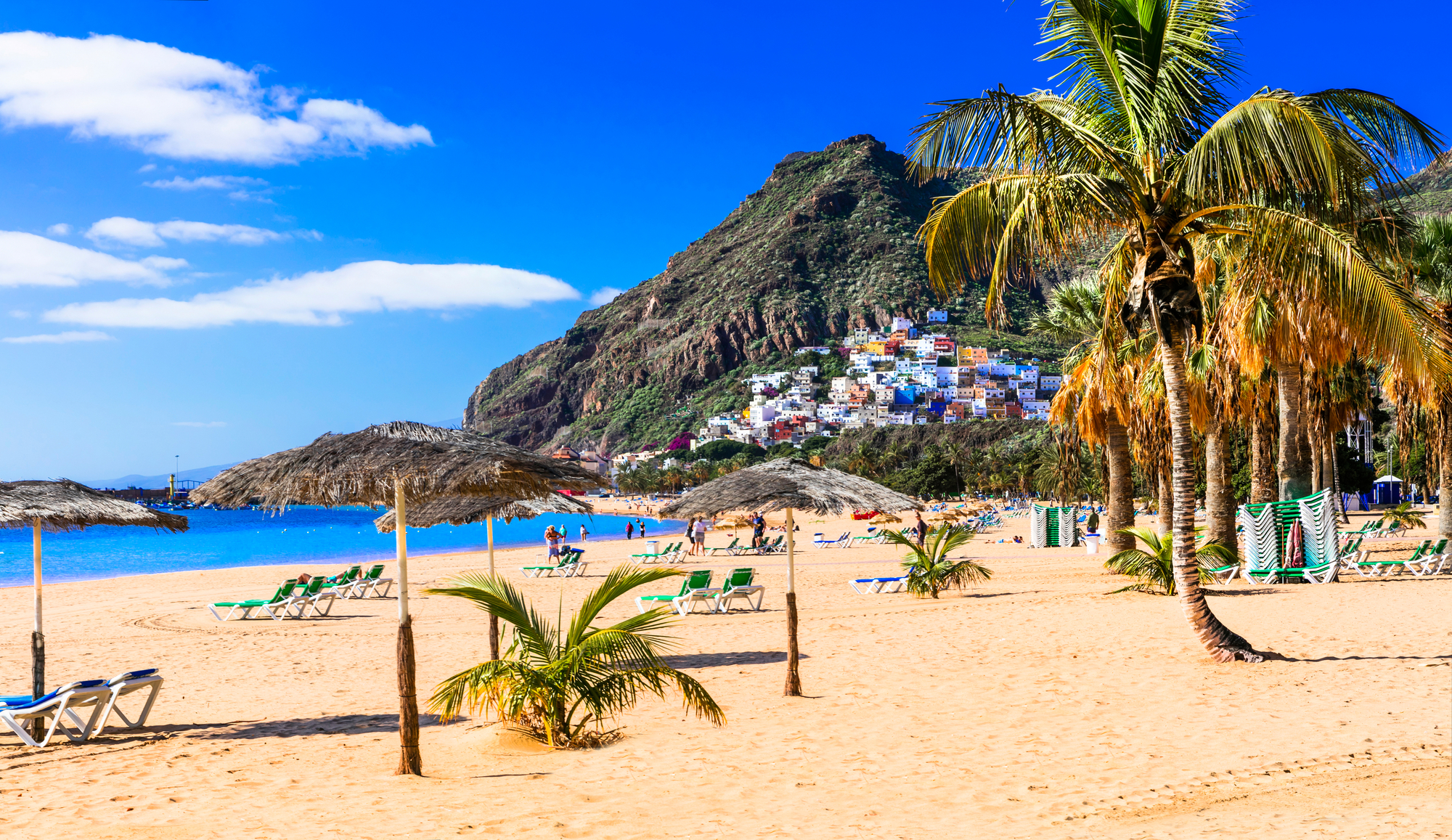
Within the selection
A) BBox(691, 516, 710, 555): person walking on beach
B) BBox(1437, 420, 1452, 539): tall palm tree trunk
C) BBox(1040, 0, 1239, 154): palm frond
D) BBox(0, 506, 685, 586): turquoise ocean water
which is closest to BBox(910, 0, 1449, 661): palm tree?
BBox(1040, 0, 1239, 154): palm frond

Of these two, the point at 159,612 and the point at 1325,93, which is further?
the point at 159,612

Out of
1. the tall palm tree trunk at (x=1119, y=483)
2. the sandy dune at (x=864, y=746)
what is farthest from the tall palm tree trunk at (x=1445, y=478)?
the sandy dune at (x=864, y=746)

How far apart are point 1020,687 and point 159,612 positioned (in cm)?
1515

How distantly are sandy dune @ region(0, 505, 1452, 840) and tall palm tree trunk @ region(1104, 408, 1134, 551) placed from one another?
687 centimetres

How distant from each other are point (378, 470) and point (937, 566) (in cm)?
971

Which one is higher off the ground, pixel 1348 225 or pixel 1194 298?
pixel 1348 225

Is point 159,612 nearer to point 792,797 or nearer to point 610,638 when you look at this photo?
point 610,638

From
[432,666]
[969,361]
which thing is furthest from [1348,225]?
[969,361]

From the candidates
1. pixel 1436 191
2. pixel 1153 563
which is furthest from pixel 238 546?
pixel 1436 191

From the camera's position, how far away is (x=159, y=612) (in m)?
16.6

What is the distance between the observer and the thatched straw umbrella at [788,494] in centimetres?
1020

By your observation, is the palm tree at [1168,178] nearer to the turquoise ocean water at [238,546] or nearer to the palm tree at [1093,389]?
the palm tree at [1093,389]

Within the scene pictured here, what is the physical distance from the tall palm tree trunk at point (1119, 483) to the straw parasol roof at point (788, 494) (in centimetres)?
899

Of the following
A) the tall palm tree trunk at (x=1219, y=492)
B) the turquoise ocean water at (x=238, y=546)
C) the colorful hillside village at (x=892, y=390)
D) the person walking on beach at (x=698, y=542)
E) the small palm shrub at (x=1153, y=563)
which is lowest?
the turquoise ocean water at (x=238, y=546)
